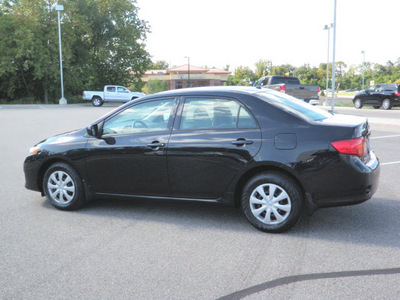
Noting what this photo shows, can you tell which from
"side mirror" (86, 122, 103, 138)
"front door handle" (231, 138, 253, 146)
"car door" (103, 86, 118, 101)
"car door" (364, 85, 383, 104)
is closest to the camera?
"front door handle" (231, 138, 253, 146)

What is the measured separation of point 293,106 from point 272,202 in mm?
1157

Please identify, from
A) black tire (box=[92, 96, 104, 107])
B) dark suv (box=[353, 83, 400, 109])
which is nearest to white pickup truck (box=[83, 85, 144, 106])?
black tire (box=[92, 96, 104, 107])

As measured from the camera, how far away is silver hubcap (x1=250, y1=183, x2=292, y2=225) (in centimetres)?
452

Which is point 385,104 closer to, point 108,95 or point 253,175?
point 108,95

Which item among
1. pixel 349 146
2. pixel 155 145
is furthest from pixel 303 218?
pixel 155 145

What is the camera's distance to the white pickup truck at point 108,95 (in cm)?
3688

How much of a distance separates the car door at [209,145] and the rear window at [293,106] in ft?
1.10

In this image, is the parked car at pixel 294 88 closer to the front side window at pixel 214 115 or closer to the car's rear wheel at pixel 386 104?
the car's rear wheel at pixel 386 104

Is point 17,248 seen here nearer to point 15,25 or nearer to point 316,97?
point 316,97

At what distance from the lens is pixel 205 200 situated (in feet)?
16.1

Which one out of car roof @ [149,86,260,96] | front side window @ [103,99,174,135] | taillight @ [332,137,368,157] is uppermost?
car roof @ [149,86,260,96]

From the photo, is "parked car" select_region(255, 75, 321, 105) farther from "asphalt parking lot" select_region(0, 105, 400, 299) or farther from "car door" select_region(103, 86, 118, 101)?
"car door" select_region(103, 86, 118, 101)

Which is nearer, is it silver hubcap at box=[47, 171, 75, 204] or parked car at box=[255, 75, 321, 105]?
silver hubcap at box=[47, 171, 75, 204]

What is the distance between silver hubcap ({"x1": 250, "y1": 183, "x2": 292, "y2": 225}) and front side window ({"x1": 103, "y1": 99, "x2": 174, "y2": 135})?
4.47 ft
